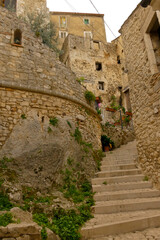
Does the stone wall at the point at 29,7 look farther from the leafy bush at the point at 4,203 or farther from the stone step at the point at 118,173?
the leafy bush at the point at 4,203

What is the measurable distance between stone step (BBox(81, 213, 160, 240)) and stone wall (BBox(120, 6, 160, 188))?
1.46 metres

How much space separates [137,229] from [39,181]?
2.47 m

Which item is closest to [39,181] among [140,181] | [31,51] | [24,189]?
[24,189]

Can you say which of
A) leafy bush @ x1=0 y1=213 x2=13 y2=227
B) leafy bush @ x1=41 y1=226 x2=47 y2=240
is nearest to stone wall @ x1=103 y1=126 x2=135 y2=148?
leafy bush @ x1=41 y1=226 x2=47 y2=240

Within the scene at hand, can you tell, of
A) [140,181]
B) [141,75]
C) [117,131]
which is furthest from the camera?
[117,131]

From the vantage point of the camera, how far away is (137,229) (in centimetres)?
380

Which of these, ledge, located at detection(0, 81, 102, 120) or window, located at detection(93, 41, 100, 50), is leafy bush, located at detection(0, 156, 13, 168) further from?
window, located at detection(93, 41, 100, 50)

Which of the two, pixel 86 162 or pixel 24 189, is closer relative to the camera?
pixel 24 189

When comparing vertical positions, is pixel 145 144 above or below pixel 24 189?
above

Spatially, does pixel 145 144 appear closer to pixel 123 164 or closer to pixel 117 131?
pixel 123 164

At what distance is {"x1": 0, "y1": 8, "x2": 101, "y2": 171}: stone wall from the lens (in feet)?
16.9

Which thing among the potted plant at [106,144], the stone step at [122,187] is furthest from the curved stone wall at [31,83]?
the potted plant at [106,144]

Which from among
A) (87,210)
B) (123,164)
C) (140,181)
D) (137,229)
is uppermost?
(123,164)

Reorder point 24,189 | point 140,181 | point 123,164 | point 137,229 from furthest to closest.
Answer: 1. point 123,164
2. point 140,181
3. point 24,189
4. point 137,229
